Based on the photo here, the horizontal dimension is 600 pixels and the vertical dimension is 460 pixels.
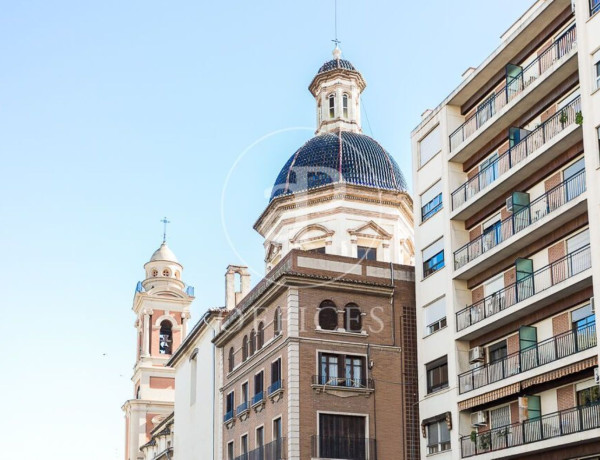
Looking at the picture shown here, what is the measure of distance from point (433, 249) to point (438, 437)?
322 inches

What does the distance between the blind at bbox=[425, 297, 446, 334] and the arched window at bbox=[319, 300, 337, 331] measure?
4.21 meters

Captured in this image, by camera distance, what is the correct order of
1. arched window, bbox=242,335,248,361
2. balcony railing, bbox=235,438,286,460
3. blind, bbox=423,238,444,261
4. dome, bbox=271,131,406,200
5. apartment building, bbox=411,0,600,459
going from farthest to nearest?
dome, bbox=271,131,406,200 < arched window, bbox=242,335,248,361 < blind, bbox=423,238,444,261 < balcony railing, bbox=235,438,286,460 < apartment building, bbox=411,0,600,459

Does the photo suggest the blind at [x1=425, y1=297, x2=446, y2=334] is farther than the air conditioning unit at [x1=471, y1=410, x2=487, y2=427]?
Yes

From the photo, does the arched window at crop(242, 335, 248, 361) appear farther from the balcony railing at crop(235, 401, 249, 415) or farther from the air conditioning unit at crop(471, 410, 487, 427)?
the air conditioning unit at crop(471, 410, 487, 427)

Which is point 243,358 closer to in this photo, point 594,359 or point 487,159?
point 487,159

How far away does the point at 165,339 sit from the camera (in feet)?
313

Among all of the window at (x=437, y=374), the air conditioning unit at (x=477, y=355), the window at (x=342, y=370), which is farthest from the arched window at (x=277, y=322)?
the air conditioning unit at (x=477, y=355)

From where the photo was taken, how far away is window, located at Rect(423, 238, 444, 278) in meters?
45.0

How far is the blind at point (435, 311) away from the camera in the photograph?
44.3 meters

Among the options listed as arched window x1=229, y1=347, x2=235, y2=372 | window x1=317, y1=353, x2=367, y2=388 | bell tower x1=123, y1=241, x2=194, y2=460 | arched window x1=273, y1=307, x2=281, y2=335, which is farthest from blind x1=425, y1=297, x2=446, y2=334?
bell tower x1=123, y1=241, x2=194, y2=460

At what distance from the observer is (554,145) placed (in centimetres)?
3669

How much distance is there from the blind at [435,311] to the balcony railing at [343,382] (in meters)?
3.68

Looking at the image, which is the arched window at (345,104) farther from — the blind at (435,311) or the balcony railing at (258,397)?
the blind at (435,311)

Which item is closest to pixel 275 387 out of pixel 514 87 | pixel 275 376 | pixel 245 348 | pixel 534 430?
pixel 275 376
